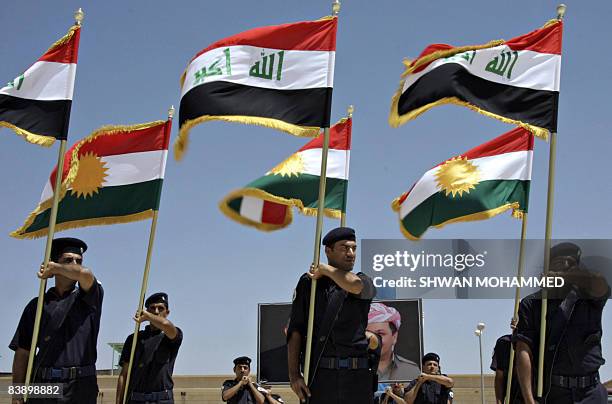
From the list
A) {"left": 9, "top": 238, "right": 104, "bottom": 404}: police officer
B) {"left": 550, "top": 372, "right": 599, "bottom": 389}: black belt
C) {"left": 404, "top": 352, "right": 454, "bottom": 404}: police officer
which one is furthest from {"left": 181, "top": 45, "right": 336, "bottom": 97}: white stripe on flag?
{"left": 404, "top": 352, "right": 454, "bottom": 404}: police officer

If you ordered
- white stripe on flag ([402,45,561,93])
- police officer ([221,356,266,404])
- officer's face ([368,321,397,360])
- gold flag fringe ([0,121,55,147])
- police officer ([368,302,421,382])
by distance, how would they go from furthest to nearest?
officer's face ([368,321,397,360]) < police officer ([368,302,421,382]) < police officer ([221,356,266,404]) < gold flag fringe ([0,121,55,147]) < white stripe on flag ([402,45,561,93])

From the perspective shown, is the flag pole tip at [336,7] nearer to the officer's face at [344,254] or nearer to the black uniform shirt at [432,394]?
the officer's face at [344,254]

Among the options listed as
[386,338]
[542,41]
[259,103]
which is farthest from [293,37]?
[386,338]

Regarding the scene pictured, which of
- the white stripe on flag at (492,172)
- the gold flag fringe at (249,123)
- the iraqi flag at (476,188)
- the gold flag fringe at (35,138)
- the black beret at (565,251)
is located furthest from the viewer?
the white stripe on flag at (492,172)

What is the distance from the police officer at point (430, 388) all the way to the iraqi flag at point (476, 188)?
3.33 m

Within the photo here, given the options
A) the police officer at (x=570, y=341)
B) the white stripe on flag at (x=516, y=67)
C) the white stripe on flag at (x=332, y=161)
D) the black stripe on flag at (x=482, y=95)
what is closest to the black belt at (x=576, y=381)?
the police officer at (x=570, y=341)

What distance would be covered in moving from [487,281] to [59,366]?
459 centimetres

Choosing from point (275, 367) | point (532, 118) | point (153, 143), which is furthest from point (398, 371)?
point (532, 118)

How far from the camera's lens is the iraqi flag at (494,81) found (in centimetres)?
824

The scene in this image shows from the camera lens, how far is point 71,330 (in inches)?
313

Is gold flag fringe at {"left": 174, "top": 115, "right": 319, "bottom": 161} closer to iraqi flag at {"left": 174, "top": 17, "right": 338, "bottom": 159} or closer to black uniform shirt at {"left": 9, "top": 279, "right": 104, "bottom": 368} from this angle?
iraqi flag at {"left": 174, "top": 17, "right": 338, "bottom": 159}

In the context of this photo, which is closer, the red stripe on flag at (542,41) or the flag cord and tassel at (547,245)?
the flag cord and tassel at (547,245)

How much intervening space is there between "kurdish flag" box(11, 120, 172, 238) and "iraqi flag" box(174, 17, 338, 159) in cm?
284

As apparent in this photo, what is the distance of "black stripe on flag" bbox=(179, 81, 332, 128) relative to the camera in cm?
802
